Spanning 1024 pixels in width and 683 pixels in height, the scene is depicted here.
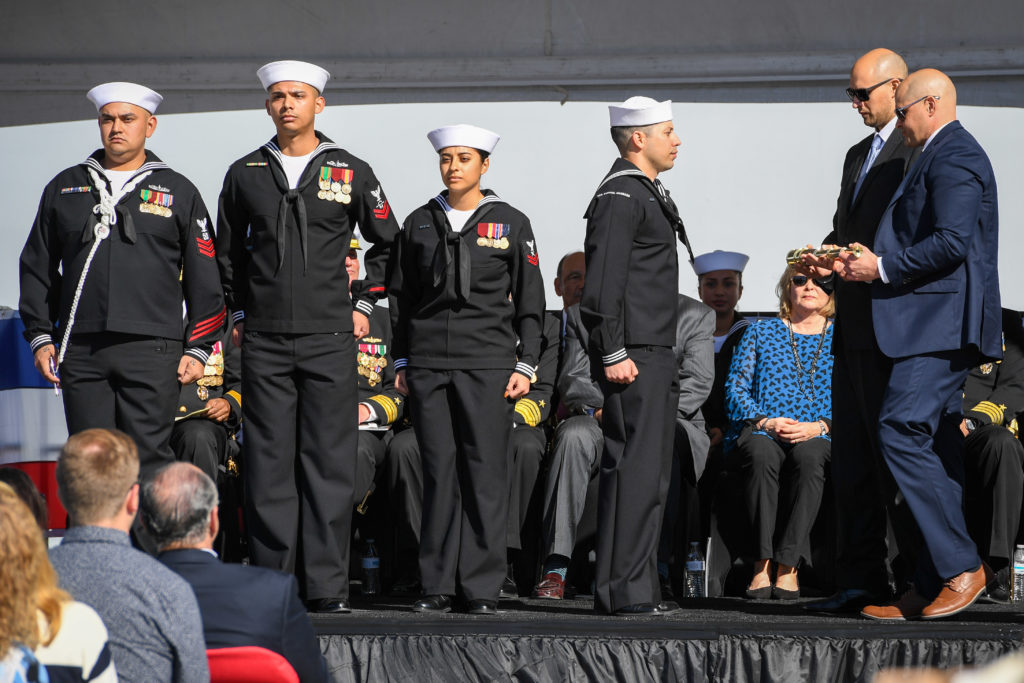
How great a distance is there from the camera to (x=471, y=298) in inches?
178

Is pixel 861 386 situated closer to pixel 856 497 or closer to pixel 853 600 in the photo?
pixel 856 497

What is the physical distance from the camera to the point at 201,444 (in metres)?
5.21

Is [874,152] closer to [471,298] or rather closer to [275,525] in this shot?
[471,298]

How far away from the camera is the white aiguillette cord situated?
4.34 meters

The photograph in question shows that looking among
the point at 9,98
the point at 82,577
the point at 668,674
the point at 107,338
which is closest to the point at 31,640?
the point at 82,577

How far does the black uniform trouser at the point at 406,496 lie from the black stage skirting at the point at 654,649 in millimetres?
1334

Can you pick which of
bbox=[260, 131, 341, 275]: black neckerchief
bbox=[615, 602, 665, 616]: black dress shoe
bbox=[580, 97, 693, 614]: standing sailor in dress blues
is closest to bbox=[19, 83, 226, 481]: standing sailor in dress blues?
bbox=[260, 131, 341, 275]: black neckerchief

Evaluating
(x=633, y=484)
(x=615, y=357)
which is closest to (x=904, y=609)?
(x=633, y=484)

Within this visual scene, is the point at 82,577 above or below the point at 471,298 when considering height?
below

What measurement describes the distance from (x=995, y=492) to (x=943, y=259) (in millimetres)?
1510

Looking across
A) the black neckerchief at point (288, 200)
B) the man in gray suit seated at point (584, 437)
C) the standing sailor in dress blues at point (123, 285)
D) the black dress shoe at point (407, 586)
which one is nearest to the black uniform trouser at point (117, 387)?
the standing sailor in dress blues at point (123, 285)

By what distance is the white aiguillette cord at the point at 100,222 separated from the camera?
4344mm

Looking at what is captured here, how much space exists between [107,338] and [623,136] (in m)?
1.87

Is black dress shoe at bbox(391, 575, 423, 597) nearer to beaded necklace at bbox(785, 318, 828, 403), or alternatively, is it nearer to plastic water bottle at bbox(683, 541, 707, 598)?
plastic water bottle at bbox(683, 541, 707, 598)
